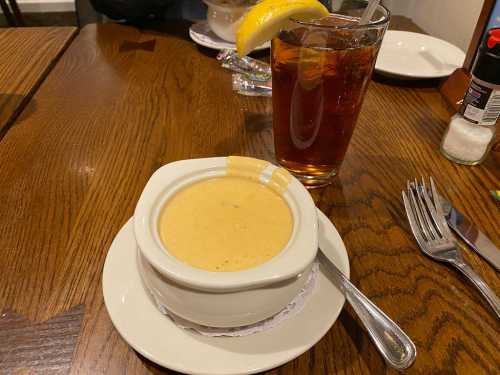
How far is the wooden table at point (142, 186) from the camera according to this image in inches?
16.1

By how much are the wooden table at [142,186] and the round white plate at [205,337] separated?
3cm

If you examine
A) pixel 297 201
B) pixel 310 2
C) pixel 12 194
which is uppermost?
pixel 310 2

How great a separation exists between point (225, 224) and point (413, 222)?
28 centimetres

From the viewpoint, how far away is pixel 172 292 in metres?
0.37

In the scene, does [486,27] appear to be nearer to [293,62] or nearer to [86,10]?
[293,62]

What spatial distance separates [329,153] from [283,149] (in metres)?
0.07

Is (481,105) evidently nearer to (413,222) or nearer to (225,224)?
(413,222)

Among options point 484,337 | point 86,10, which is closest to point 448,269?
point 484,337

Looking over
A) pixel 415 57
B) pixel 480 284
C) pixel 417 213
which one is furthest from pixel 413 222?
pixel 415 57

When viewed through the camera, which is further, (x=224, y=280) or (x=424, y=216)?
(x=424, y=216)

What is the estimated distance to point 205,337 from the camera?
1.27 ft

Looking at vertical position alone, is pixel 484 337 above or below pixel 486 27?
below

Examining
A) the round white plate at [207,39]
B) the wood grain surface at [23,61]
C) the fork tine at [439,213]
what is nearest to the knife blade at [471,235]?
the fork tine at [439,213]

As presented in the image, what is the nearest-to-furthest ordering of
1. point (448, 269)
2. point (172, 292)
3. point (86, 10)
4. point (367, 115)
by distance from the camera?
point (172, 292), point (448, 269), point (367, 115), point (86, 10)
